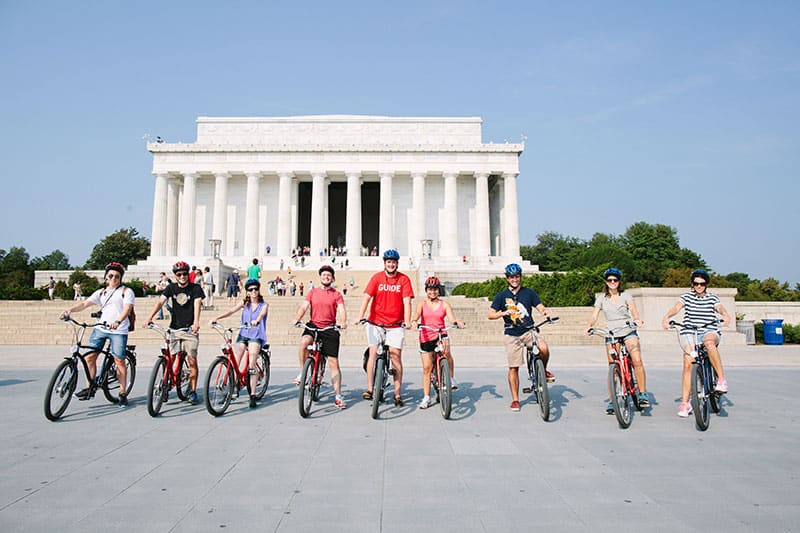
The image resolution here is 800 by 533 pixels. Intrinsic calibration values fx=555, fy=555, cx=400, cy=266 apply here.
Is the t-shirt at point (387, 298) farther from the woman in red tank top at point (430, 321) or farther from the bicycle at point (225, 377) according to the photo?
the bicycle at point (225, 377)

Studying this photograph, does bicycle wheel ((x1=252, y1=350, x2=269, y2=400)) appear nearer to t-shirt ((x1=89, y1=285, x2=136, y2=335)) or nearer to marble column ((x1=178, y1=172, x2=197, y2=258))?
t-shirt ((x1=89, y1=285, x2=136, y2=335))

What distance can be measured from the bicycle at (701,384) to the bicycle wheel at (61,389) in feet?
28.5

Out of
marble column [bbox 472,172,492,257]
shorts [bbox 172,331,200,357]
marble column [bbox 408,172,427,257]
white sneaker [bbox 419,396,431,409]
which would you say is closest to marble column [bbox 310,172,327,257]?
marble column [bbox 408,172,427,257]

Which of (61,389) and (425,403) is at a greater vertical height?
(61,389)

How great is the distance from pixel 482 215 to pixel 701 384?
158 ft

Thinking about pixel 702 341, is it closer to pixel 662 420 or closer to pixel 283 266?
pixel 662 420

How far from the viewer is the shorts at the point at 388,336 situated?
8414 millimetres

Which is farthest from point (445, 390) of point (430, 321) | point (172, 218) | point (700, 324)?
point (172, 218)

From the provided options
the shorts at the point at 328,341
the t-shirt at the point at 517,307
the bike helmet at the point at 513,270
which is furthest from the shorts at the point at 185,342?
the bike helmet at the point at 513,270

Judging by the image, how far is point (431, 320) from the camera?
862 centimetres

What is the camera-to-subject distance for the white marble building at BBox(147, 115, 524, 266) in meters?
53.3

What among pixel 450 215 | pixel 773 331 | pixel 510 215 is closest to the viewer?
pixel 773 331

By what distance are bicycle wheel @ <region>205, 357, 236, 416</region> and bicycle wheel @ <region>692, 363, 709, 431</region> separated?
662 centimetres

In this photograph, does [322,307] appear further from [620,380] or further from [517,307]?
[620,380]
